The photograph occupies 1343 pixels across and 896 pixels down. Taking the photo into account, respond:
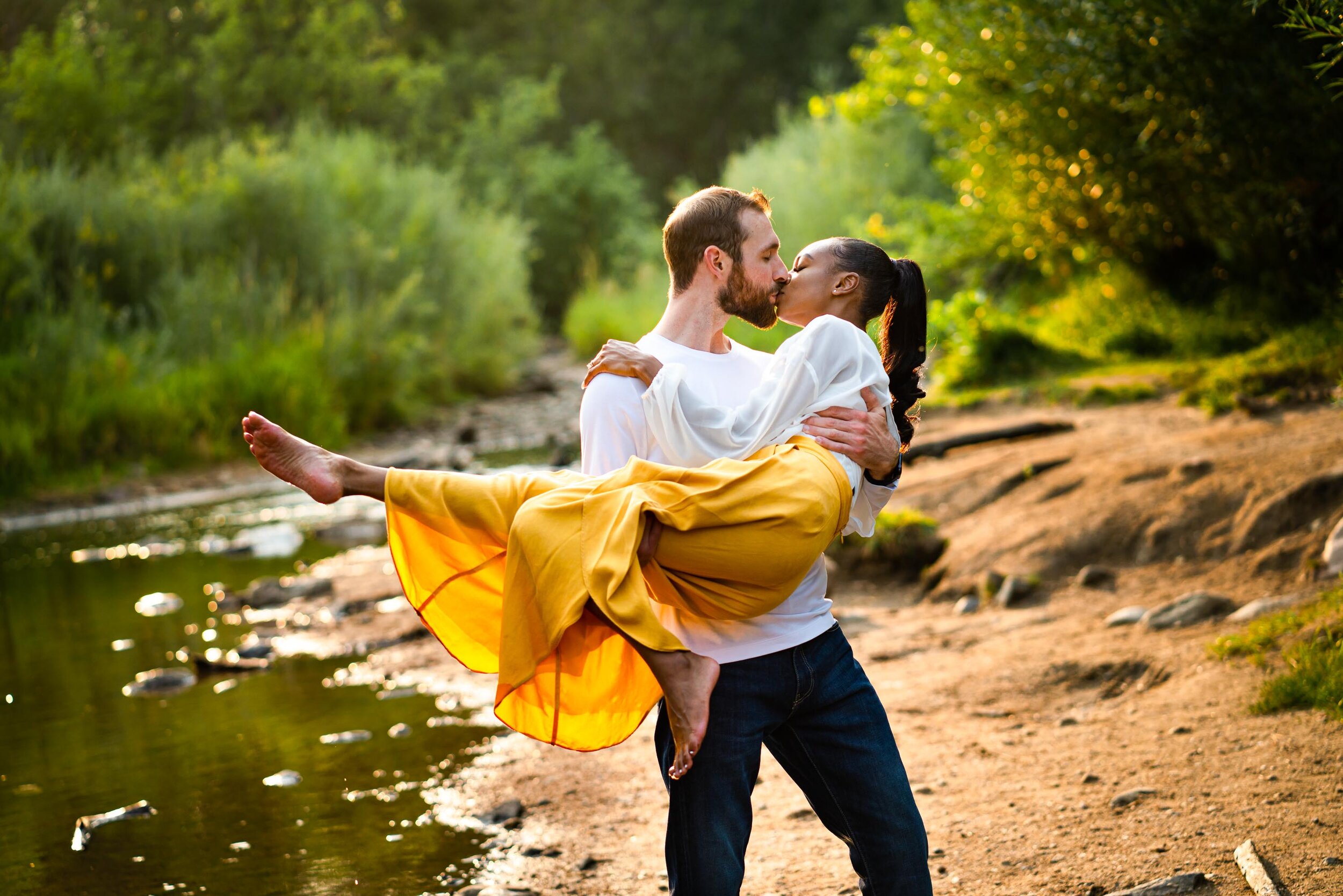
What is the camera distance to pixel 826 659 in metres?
2.92

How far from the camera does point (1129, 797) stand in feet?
14.1

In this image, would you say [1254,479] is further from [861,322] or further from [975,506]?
[861,322]

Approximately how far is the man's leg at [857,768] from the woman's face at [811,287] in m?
0.86

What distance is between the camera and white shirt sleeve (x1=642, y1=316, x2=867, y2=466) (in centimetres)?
285

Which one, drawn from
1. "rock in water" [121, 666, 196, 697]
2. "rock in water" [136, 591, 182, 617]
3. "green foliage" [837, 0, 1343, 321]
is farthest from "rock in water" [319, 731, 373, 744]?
"green foliage" [837, 0, 1343, 321]

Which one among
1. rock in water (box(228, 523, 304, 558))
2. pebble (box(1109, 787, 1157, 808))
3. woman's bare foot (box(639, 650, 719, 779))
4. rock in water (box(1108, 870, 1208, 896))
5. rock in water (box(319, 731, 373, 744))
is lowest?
rock in water (box(228, 523, 304, 558))

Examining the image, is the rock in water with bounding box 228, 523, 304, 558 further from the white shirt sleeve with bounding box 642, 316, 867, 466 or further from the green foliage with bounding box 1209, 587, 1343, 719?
the white shirt sleeve with bounding box 642, 316, 867, 466

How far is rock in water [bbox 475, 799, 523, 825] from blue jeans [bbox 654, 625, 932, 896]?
7.39 ft

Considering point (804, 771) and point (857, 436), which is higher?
point (857, 436)

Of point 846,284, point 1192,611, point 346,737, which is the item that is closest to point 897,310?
point 846,284

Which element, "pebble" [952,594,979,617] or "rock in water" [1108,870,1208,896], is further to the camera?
"pebble" [952,594,979,617]

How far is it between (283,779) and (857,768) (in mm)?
3551

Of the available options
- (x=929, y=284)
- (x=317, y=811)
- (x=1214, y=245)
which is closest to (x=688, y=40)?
(x=929, y=284)

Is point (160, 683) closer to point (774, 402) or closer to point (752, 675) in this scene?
point (752, 675)
